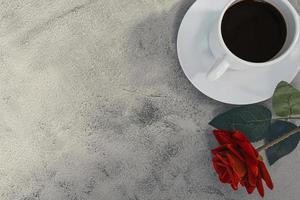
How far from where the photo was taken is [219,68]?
0.53 metres

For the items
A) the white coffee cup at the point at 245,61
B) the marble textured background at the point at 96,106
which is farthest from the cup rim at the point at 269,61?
the marble textured background at the point at 96,106

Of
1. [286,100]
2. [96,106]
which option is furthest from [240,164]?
[96,106]

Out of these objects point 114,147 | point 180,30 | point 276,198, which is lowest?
point 276,198

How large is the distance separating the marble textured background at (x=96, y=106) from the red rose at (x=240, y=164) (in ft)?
0.38

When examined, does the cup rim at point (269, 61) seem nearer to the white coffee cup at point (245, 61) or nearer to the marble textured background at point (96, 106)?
the white coffee cup at point (245, 61)

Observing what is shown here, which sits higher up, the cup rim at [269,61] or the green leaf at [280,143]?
the cup rim at [269,61]

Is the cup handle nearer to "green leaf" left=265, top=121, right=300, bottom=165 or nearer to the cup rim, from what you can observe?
the cup rim

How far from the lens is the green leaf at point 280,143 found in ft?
1.96

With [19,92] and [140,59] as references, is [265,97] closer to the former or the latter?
[140,59]

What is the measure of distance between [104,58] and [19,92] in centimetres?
11

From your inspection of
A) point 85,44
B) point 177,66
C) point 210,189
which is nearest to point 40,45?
point 85,44

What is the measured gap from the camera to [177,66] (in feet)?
2.02

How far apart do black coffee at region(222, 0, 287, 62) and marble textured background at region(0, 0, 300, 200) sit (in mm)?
85

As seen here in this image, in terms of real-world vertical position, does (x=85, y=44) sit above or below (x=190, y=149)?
above
